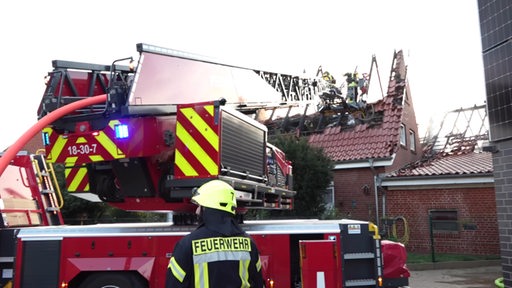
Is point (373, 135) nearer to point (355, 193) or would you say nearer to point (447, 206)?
point (355, 193)

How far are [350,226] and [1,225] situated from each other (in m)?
4.37

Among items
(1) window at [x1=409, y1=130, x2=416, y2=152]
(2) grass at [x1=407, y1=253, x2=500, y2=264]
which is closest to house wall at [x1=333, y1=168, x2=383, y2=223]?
(2) grass at [x1=407, y1=253, x2=500, y2=264]

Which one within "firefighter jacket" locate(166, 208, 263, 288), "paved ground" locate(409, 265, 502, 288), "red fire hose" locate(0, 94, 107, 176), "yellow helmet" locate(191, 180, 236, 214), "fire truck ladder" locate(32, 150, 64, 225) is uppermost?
"red fire hose" locate(0, 94, 107, 176)

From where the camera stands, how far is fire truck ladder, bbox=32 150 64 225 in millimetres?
7037

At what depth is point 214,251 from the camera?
2727 mm

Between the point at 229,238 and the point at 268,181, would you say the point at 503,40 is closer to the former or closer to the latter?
the point at 268,181

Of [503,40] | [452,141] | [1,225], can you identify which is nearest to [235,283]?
[1,225]

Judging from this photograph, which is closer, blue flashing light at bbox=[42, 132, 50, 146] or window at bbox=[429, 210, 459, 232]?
blue flashing light at bbox=[42, 132, 50, 146]

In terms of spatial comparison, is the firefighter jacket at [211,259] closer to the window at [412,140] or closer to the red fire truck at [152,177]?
the red fire truck at [152,177]

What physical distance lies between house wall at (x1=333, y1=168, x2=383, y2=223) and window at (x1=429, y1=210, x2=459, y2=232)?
6.27 feet

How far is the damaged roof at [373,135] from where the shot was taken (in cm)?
1661

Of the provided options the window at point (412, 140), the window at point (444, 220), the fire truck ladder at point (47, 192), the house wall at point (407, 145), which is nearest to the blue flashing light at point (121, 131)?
the fire truck ladder at point (47, 192)

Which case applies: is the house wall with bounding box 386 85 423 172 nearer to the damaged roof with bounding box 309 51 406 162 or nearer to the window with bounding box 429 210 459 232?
the damaged roof with bounding box 309 51 406 162

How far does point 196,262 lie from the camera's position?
106 inches
